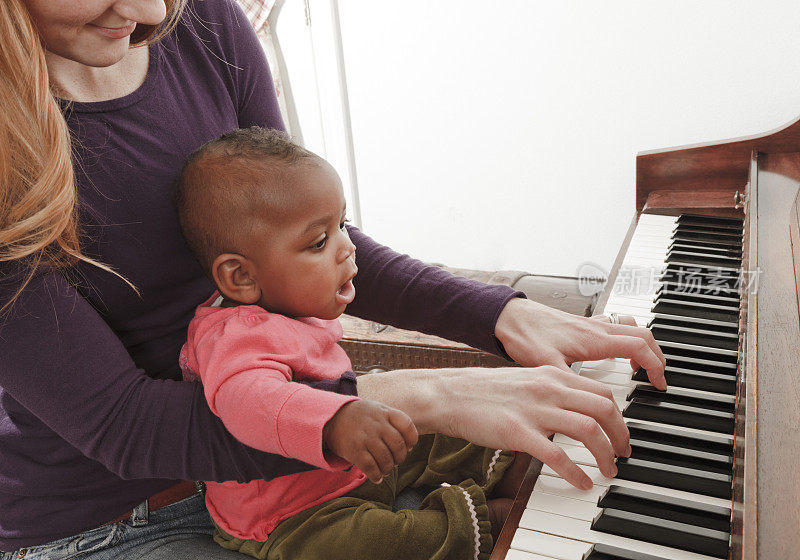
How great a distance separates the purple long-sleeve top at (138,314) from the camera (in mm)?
873

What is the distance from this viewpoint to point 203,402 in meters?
0.92

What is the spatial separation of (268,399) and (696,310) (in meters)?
0.76

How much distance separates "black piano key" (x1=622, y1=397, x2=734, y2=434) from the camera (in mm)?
912

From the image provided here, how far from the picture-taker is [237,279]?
1.04 meters

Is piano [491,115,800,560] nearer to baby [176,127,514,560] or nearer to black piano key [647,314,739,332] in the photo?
black piano key [647,314,739,332]

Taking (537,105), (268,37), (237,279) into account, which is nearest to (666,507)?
(237,279)

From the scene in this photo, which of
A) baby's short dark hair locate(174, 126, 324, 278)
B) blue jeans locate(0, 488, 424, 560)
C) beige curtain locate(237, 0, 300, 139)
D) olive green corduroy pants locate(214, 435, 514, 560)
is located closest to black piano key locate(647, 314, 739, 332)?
olive green corduroy pants locate(214, 435, 514, 560)

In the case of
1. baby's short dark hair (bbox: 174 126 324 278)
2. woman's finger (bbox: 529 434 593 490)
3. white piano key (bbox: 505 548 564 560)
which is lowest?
white piano key (bbox: 505 548 564 560)

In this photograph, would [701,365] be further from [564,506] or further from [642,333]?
[564,506]

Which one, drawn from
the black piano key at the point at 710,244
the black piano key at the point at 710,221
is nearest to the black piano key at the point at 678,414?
the black piano key at the point at 710,244

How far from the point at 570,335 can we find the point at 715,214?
0.72 m

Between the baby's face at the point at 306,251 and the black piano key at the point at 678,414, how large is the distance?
47 centimetres

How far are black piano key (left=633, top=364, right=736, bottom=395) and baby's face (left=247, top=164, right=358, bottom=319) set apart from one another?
480mm

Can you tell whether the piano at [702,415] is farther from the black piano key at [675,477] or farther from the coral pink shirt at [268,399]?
the coral pink shirt at [268,399]
